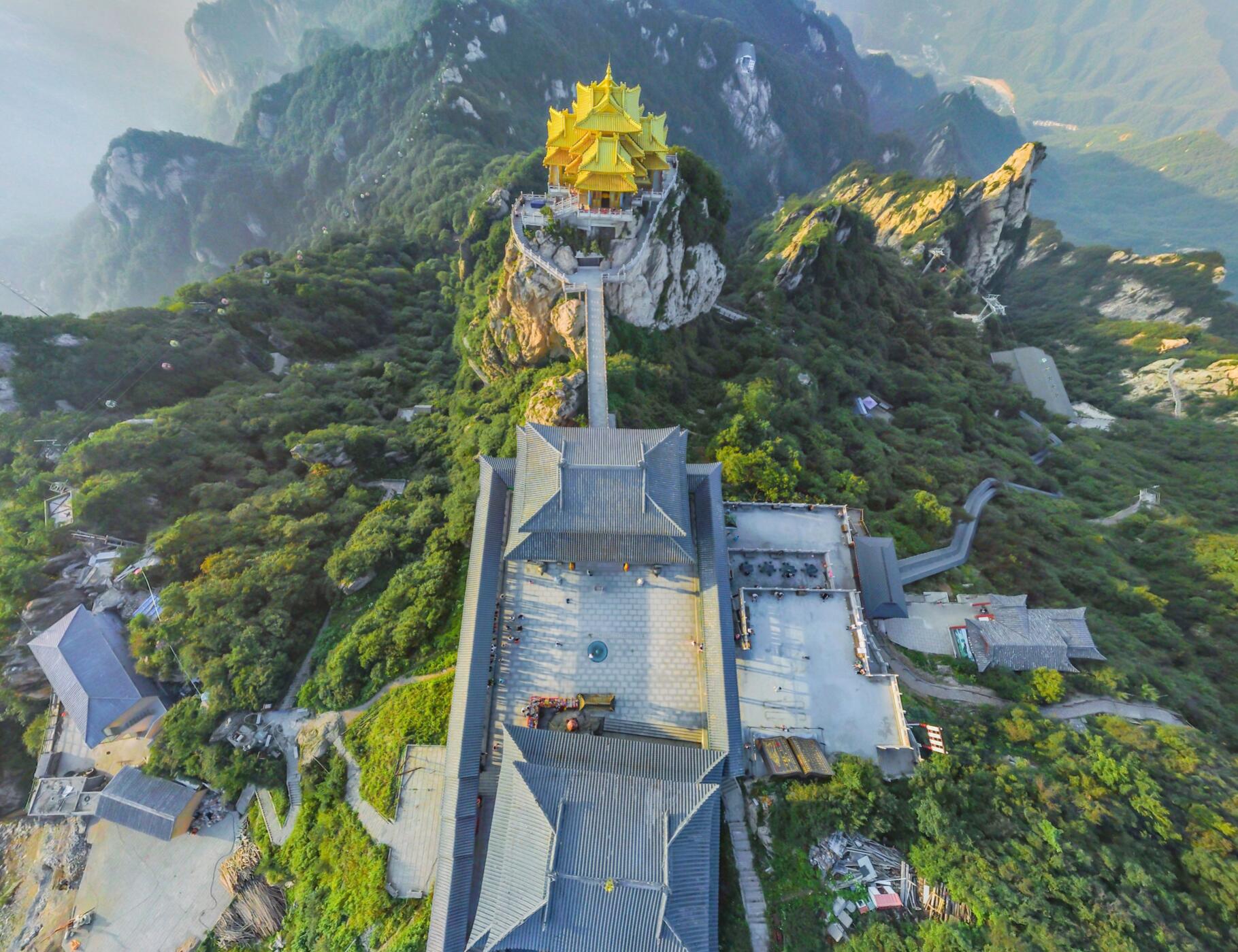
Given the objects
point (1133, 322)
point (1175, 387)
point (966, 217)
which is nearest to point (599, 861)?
point (1175, 387)

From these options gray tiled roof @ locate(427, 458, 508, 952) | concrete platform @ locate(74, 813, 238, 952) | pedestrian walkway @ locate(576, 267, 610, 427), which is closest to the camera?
gray tiled roof @ locate(427, 458, 508, 952)

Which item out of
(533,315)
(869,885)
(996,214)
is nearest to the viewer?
(869,885)

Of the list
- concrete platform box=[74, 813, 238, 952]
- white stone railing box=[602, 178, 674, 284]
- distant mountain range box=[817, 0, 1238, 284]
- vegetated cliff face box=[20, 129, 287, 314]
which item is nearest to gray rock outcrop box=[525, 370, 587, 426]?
white stone railing box=[602, 178, 674, 284]

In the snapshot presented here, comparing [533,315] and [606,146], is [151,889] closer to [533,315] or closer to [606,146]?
[533,315]

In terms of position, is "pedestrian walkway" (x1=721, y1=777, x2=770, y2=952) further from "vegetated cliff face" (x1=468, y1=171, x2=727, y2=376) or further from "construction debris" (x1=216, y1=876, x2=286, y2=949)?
"vegetated cliff face" (x1=468, y1=171, x2=727, y2=376)

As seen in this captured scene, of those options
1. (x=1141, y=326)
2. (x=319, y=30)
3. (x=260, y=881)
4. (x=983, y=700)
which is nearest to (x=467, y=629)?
(x=260, y=881)

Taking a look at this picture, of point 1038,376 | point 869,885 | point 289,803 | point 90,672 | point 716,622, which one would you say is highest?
point 1038,376

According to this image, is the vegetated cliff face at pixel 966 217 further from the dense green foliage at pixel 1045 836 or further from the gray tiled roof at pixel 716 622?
the dense green foliage at pixel 1045 836
